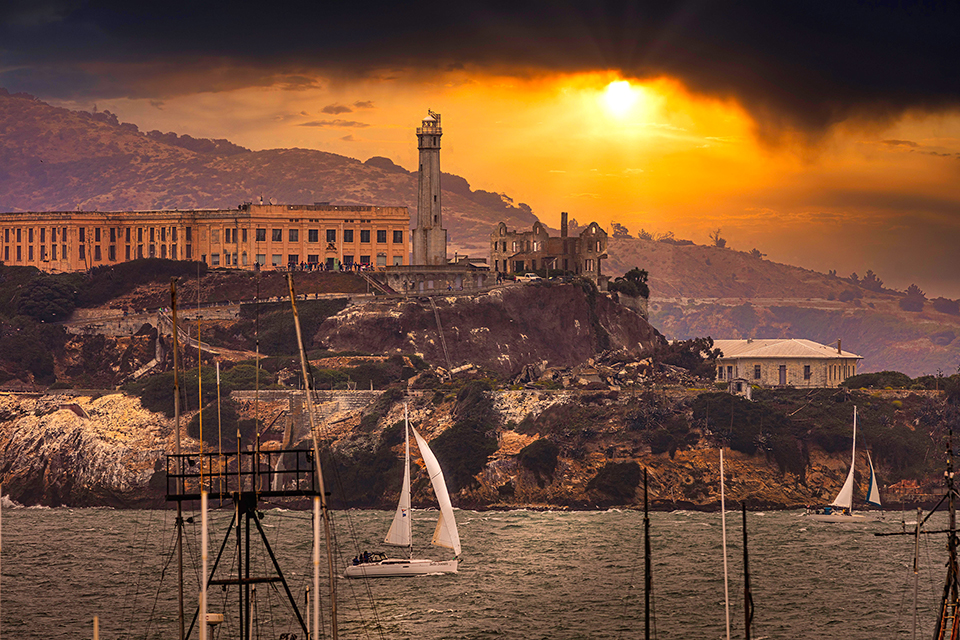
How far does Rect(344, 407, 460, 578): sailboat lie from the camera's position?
308 feet

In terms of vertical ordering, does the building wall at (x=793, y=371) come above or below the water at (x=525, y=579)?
above

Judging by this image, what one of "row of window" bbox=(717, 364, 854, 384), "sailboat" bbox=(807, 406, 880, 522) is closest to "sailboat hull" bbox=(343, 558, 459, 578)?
"sailboat" bbox=(807, 406, 880, 522)

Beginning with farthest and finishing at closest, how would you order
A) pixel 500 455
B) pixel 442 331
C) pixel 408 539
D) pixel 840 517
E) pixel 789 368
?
pixel 789 368
pixel 442 331
pixel 500 455
pixel 840 517
pixel 408 539

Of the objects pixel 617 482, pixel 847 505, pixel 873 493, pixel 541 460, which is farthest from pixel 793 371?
pixel 847 505

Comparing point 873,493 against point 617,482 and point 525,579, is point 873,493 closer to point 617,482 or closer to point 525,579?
point 617,482

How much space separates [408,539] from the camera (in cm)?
9769

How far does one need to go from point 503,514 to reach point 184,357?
58.6 meters

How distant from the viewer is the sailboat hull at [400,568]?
99.0 metres

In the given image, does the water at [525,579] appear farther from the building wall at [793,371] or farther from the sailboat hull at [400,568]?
the building wall at [793,371]

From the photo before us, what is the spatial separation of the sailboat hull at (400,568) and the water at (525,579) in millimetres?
744

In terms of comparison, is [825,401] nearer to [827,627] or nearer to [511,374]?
[511,374]

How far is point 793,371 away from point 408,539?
108588mm

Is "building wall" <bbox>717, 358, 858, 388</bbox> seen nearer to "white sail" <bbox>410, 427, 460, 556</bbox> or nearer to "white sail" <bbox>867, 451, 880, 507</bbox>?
"white sail" <bbox>867, 451, 880, 507</bbox>

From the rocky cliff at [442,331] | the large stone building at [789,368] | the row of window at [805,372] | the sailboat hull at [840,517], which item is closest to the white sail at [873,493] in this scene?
the sailboat hull at [840,517]
